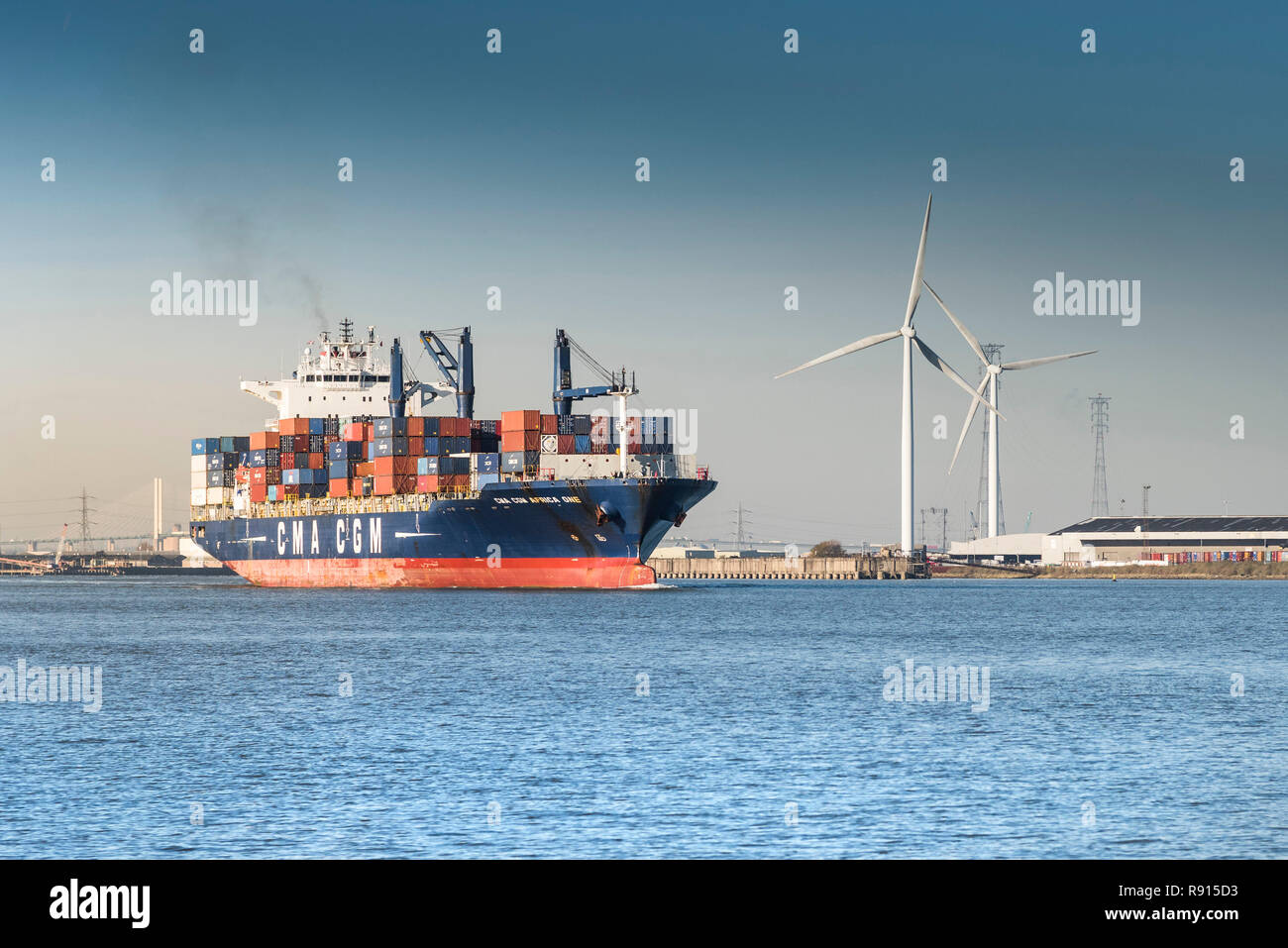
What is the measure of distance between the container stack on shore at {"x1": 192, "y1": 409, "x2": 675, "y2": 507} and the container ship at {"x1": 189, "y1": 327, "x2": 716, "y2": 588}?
11 centimetres

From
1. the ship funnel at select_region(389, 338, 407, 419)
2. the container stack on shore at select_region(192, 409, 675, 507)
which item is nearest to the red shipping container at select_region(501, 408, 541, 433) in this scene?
the container stack on shore at select_region(192, 409, 675, 507)

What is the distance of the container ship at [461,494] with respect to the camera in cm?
9962

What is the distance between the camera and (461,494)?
106 metres

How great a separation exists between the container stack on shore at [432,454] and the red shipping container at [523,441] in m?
0.07

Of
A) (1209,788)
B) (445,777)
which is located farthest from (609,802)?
(1209,788)

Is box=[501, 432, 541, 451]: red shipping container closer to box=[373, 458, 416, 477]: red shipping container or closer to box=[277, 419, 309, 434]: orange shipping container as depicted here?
box=[373, 458, 416, 477]: red shipping container

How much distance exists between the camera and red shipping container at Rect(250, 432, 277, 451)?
124m

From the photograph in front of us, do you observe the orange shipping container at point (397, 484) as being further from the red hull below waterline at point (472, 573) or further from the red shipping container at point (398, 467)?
the red hull below waterline at point (472, 573)

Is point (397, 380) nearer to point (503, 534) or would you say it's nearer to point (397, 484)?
point (397, 484)

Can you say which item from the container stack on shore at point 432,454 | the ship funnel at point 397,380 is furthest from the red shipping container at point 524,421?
the ship funnel at point 397,380

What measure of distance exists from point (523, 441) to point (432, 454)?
9861 mm
